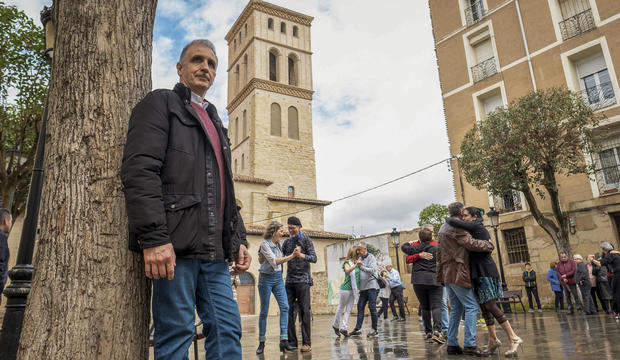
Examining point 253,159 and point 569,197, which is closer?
point 569,197

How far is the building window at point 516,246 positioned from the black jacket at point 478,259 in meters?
13.6

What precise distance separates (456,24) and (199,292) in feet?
74.8

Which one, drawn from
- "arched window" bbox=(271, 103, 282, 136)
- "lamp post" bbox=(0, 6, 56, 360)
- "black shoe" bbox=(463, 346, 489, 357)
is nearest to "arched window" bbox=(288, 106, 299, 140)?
"arched window" bbox=(271, 103, 282, 136)

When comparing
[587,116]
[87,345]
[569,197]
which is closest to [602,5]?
[587,116]

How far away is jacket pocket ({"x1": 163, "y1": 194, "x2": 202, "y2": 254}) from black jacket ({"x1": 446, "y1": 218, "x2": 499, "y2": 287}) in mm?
3935

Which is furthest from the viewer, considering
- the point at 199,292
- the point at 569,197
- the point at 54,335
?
the point at 569,197

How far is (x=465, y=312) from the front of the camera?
5184mm

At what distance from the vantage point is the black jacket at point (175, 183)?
2.02 m

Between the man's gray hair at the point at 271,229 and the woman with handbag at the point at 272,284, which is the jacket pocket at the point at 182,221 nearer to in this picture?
the woman with handbag at the point at 272,284

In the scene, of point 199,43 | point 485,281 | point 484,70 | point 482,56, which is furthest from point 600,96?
point 199,43

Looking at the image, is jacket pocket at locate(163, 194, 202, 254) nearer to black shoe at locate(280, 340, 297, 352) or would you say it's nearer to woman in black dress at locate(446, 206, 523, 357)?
woman in black dress at locate(446, 206, 523, 357)

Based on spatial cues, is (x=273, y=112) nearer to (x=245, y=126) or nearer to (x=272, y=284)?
(x=245, y=126)

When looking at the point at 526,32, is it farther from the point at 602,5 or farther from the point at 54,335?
the point at 54,335

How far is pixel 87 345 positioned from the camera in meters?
1.98
